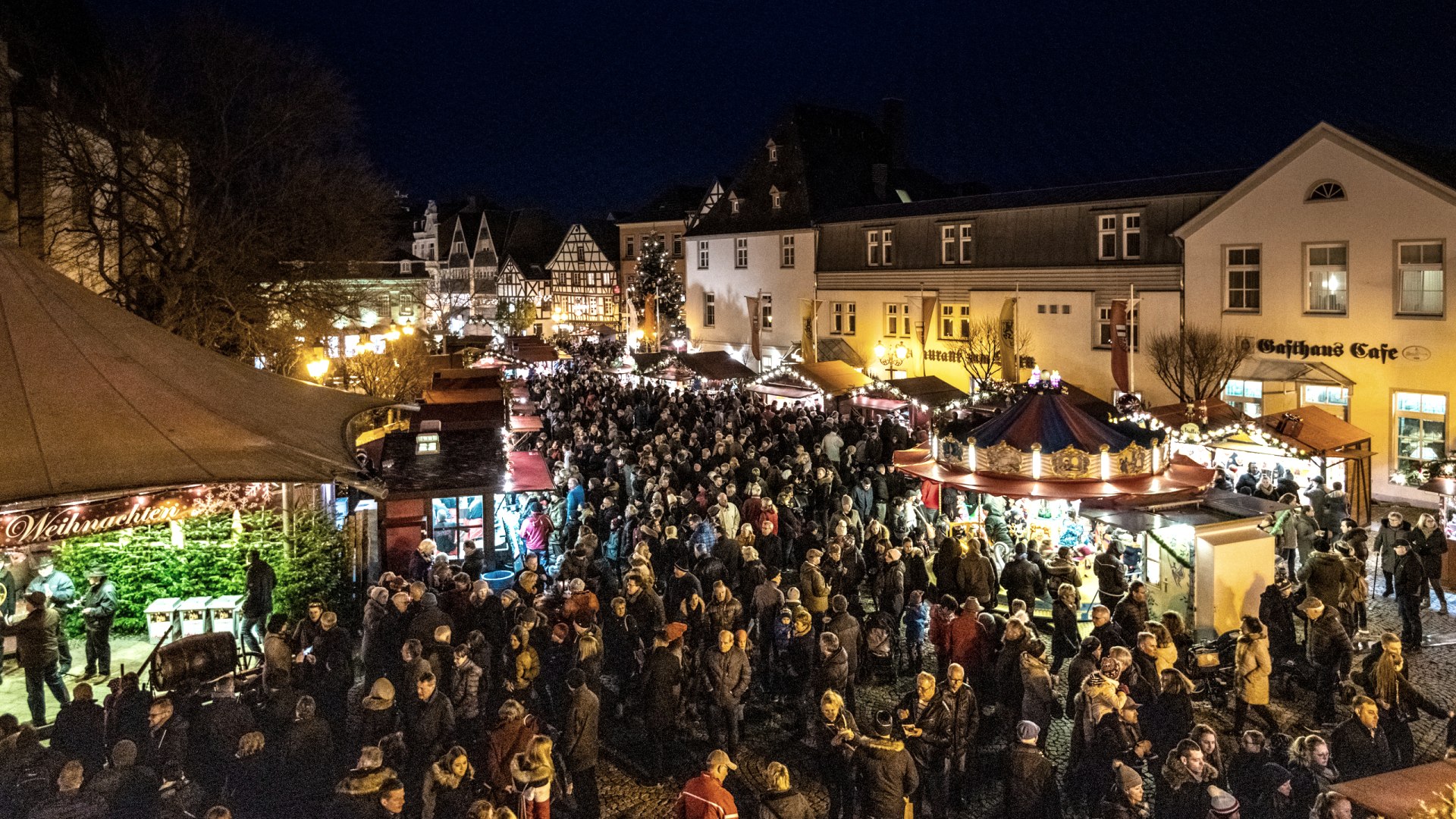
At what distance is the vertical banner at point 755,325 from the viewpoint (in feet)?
118

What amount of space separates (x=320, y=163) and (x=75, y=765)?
18.3 m

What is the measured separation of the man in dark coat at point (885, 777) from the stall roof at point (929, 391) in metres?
17.7

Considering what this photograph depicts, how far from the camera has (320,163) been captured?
22.2m

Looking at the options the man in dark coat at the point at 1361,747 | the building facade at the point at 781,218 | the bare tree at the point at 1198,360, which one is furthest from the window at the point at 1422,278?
the building facade at the point at 781,218

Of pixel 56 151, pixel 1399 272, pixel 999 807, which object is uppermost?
pixel 56 151

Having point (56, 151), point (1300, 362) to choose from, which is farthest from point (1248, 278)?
point (56, 151)

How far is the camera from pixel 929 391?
24.0 meters

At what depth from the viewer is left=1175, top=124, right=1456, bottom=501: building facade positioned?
19469mm

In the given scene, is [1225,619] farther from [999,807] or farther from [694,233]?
[694,233]

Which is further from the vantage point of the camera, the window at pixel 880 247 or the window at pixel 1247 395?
the window at pixel 880 247

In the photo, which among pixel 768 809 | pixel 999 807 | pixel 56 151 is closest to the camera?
pixel 768 809

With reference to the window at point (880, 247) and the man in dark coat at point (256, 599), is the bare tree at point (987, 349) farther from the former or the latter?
the man in dark coat at point (256, 599)

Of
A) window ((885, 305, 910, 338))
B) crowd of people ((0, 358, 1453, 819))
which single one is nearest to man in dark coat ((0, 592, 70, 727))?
crowd of people ((0, 358, 1453, 819))

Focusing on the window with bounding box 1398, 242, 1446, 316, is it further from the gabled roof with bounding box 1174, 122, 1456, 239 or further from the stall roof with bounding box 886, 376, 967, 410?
the stall roof with bounding box 886, 376, 967, 410
